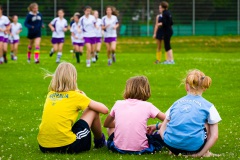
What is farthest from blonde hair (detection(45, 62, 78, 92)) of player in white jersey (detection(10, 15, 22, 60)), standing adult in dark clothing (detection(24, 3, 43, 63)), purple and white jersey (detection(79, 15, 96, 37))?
player in white jersey (detection(10, 15, 22, 60))

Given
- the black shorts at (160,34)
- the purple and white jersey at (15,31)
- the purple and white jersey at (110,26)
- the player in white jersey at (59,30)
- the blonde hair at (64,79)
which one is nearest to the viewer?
the blonde hair at (64,79)

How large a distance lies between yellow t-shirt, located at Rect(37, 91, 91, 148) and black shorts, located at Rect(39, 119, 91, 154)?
0.06 metres

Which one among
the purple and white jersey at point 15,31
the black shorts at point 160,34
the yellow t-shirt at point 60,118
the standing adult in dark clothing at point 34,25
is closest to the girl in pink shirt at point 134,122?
the yellow t-shirt at point 60,118

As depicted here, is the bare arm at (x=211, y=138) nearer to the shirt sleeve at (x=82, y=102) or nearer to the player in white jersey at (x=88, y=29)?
the shirt sleeve at (x=82, y=102)

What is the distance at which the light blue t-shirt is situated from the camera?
8.32 m

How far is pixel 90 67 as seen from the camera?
25891 millimetres

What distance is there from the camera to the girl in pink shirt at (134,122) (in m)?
8.76

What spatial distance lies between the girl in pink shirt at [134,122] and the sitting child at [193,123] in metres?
0.39

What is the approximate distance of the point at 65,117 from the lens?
8781 millimetres

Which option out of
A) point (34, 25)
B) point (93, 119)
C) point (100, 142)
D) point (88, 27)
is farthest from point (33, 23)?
point (93, 119)

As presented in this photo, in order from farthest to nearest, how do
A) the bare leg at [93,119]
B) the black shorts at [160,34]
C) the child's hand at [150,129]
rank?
1. the black shorts at [160,34]
2. the child's hand at [150,129]
3. the bare leg at [93,119]

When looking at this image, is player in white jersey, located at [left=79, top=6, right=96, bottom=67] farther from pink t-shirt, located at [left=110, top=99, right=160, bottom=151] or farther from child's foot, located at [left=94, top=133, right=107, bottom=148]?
pink t-shirt, located at [left=110, top=99, right=160, bottom=151]

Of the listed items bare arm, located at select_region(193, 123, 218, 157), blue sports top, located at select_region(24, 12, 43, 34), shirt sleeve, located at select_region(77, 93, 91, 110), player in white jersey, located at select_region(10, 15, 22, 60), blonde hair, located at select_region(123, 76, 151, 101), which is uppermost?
blue sports top, located at select_region(24, 12, 43, 34)

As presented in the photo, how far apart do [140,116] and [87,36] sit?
19257mm
